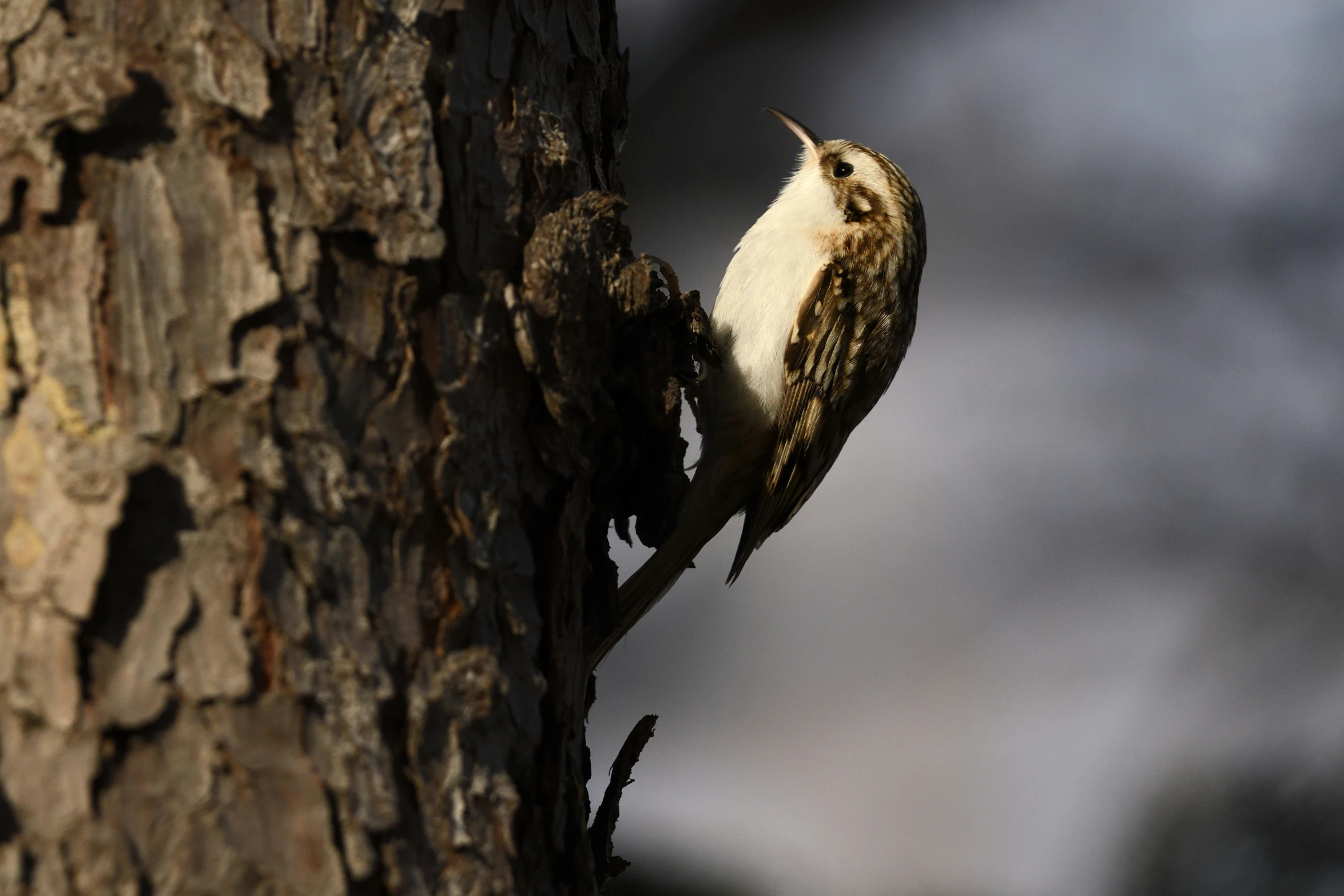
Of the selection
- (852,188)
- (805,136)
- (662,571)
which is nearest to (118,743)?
(662,571)

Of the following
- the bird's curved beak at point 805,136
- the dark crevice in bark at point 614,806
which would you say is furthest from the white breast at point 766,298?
the dark crevice in bark at point 614,806

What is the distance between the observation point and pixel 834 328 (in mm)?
2611

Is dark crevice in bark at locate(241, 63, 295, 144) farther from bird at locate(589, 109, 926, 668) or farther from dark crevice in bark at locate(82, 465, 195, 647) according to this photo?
bird at locate(589, 109, 926, 668)

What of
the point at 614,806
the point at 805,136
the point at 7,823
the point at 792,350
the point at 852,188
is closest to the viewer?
the point at 7,823

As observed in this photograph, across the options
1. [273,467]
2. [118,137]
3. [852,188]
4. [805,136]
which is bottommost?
[273,467]

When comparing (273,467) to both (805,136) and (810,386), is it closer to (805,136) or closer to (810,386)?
(810,386)

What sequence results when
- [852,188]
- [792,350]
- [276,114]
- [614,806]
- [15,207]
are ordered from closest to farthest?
[15,207] < [276,114] < [614,806] < [792,350] < [852,188]

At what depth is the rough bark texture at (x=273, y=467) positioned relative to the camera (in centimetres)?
103

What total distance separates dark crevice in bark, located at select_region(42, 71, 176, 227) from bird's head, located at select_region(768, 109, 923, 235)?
1854mm

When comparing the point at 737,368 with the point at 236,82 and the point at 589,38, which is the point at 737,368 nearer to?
the point at 589,38

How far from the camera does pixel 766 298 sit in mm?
2574

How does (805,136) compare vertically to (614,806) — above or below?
above

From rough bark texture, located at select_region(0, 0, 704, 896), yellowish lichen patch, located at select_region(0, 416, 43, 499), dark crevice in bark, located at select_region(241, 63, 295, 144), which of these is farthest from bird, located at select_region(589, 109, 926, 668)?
yellowish lichen patch, located at select_region(0, 416, 43, 499)

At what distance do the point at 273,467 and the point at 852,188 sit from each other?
81.3 inches
